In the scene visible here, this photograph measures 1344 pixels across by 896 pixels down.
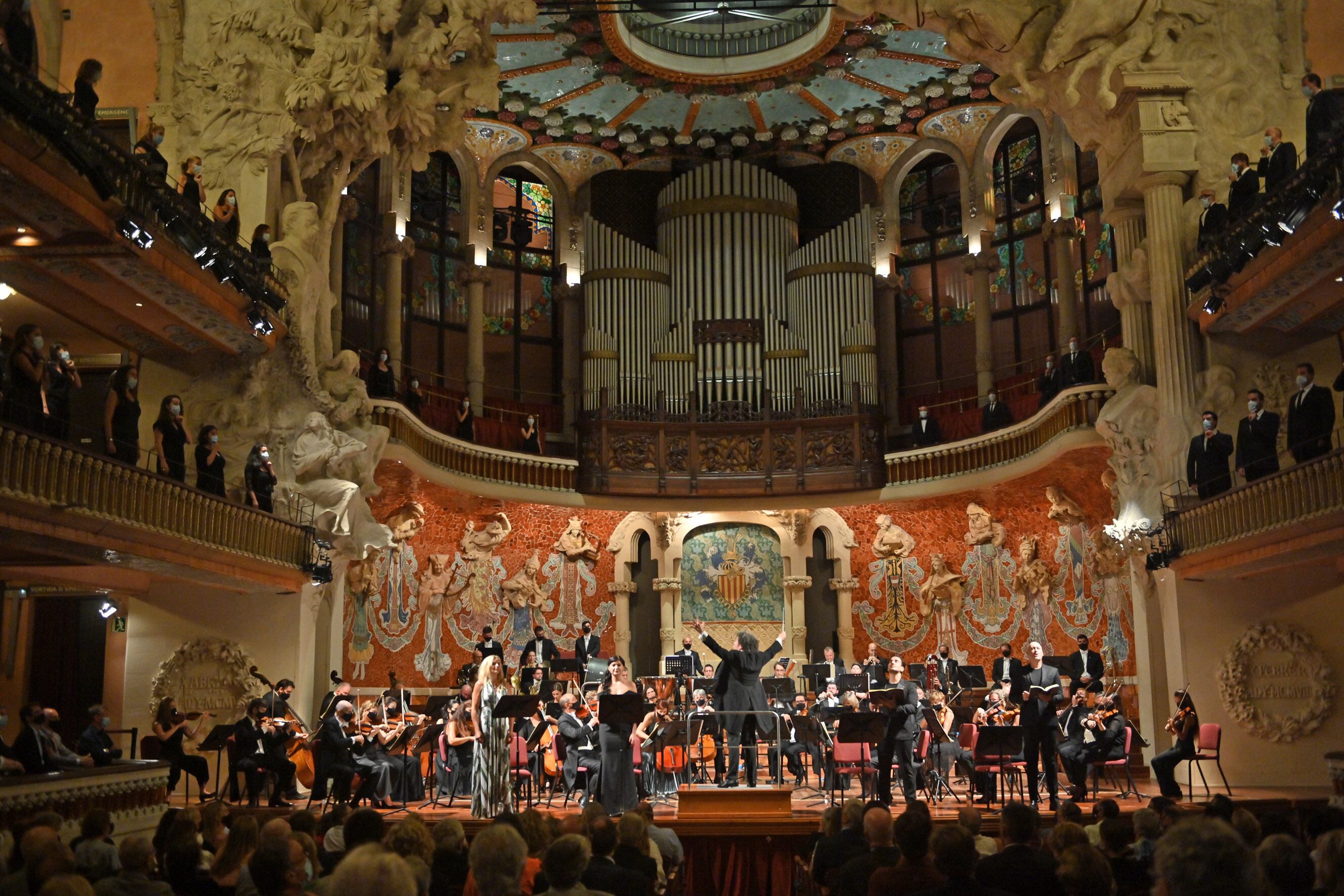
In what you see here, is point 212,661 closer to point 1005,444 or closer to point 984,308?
point 1005,444

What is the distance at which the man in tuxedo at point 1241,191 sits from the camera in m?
13.1

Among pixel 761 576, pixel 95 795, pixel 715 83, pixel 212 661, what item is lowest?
pixel 95 795

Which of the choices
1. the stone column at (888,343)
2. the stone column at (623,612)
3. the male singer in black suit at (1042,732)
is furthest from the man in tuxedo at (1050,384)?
the stone column at (623,612)

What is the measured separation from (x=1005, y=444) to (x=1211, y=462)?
205 inches

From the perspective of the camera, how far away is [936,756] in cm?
1316

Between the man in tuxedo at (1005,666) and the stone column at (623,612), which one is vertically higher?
the stone column at (623,612)

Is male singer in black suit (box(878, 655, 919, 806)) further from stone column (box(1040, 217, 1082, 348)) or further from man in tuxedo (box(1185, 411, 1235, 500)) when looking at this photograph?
stone column (box(1040, 217, 1082, 348))

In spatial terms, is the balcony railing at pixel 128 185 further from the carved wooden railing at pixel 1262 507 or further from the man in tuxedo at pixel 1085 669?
the carved wooden railing at pixel 1262 507

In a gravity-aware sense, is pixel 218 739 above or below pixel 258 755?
above

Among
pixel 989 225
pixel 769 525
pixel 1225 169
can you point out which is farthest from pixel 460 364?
pixel 1225 169

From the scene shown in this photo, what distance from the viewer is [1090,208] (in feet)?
63.7

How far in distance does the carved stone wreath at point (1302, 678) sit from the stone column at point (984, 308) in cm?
752

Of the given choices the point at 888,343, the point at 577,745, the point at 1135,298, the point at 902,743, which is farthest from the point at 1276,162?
the point at 888,343

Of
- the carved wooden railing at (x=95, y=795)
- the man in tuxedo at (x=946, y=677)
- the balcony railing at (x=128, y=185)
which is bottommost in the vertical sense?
the carved wooden railing at (x=95, y=795)
